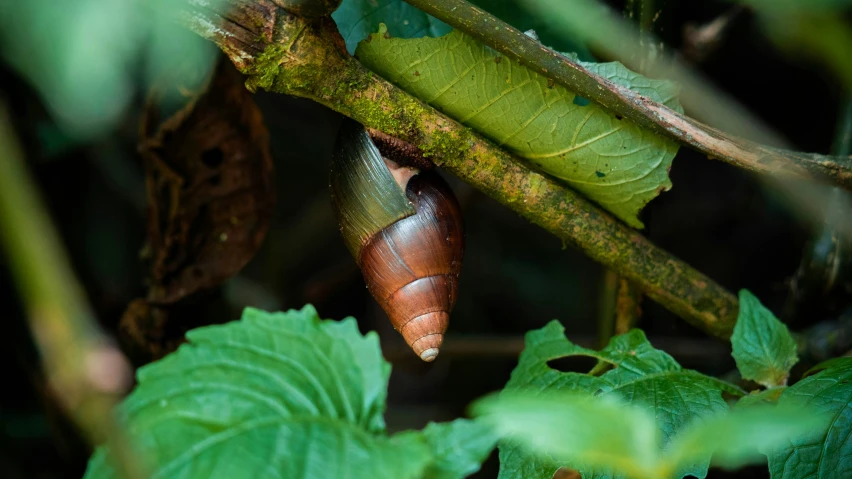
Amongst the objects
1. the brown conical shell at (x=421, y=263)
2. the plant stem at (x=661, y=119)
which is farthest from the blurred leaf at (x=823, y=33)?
the brown conical shell at (x=421, y=263)

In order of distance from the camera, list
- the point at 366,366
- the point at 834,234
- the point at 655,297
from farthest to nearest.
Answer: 1. the point at 834,234
2. the point at 655,297
3. the point at 366,366

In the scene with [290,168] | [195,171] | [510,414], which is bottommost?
[290,168]

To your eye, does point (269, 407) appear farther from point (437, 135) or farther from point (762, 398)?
point (762, 398)

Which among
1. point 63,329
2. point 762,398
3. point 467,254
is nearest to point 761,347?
point 762,398

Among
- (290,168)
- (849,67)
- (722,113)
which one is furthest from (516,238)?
(849,67)

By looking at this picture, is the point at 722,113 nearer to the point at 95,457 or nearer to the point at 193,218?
the point at 193,218

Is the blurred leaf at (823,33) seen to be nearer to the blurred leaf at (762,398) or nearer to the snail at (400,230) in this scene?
the blurred leaf at (762,398)
